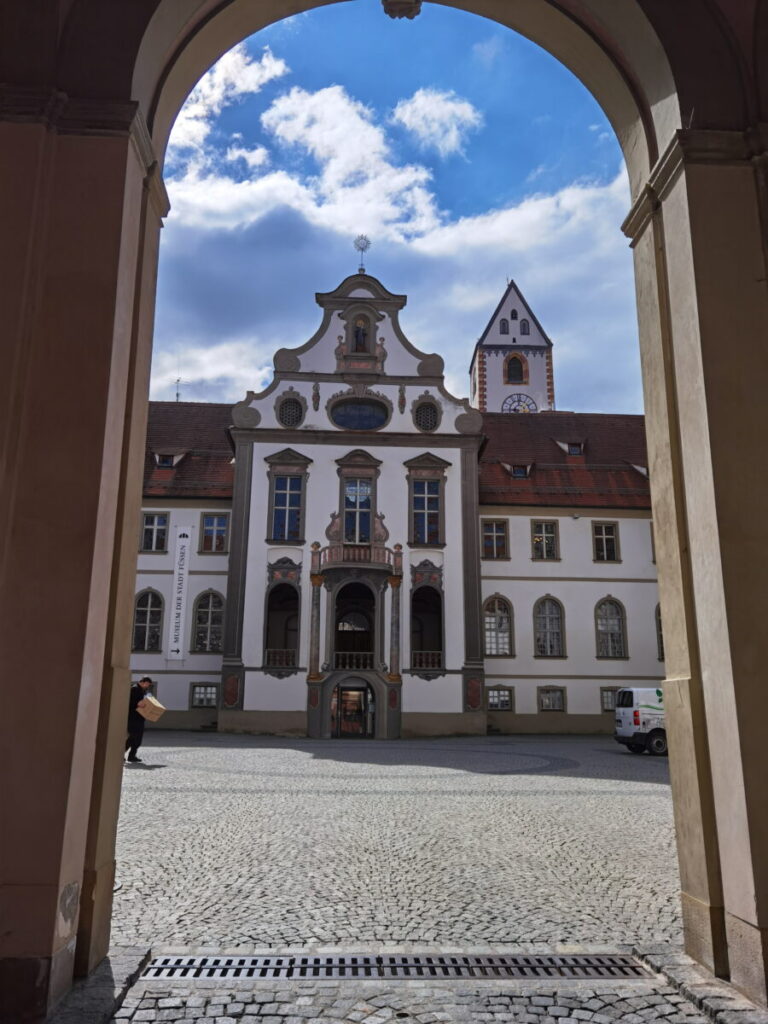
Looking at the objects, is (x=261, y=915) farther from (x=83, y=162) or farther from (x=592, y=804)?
(x=592, y=804)

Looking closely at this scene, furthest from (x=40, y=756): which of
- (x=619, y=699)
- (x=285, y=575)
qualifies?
(x=285, y=575)

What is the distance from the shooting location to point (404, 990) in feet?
12.8

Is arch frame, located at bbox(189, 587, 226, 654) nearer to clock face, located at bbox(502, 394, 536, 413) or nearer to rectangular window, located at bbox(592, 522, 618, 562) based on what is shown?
rectangular window, located at bbox(592, 522, 618, 562)

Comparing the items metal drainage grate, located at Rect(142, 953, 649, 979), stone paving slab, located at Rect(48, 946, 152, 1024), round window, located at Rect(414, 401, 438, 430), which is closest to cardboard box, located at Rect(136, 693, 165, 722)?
stone paving slab, located at Rect(48, 946, 152, 1024)

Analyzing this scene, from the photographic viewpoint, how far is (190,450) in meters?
33.8

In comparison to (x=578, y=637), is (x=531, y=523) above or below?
above

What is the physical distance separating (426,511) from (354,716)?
27.1 feet

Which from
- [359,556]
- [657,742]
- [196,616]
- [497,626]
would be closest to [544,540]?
[497,626]

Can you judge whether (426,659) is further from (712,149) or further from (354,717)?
(712,149)

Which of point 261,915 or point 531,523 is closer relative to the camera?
point 261,915

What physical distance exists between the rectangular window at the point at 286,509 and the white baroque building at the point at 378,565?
0.07 metres

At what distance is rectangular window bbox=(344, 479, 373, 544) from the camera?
2998 cm

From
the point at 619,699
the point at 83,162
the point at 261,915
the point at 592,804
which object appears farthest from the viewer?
the point at 619,699

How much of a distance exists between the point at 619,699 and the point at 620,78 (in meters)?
20.2
